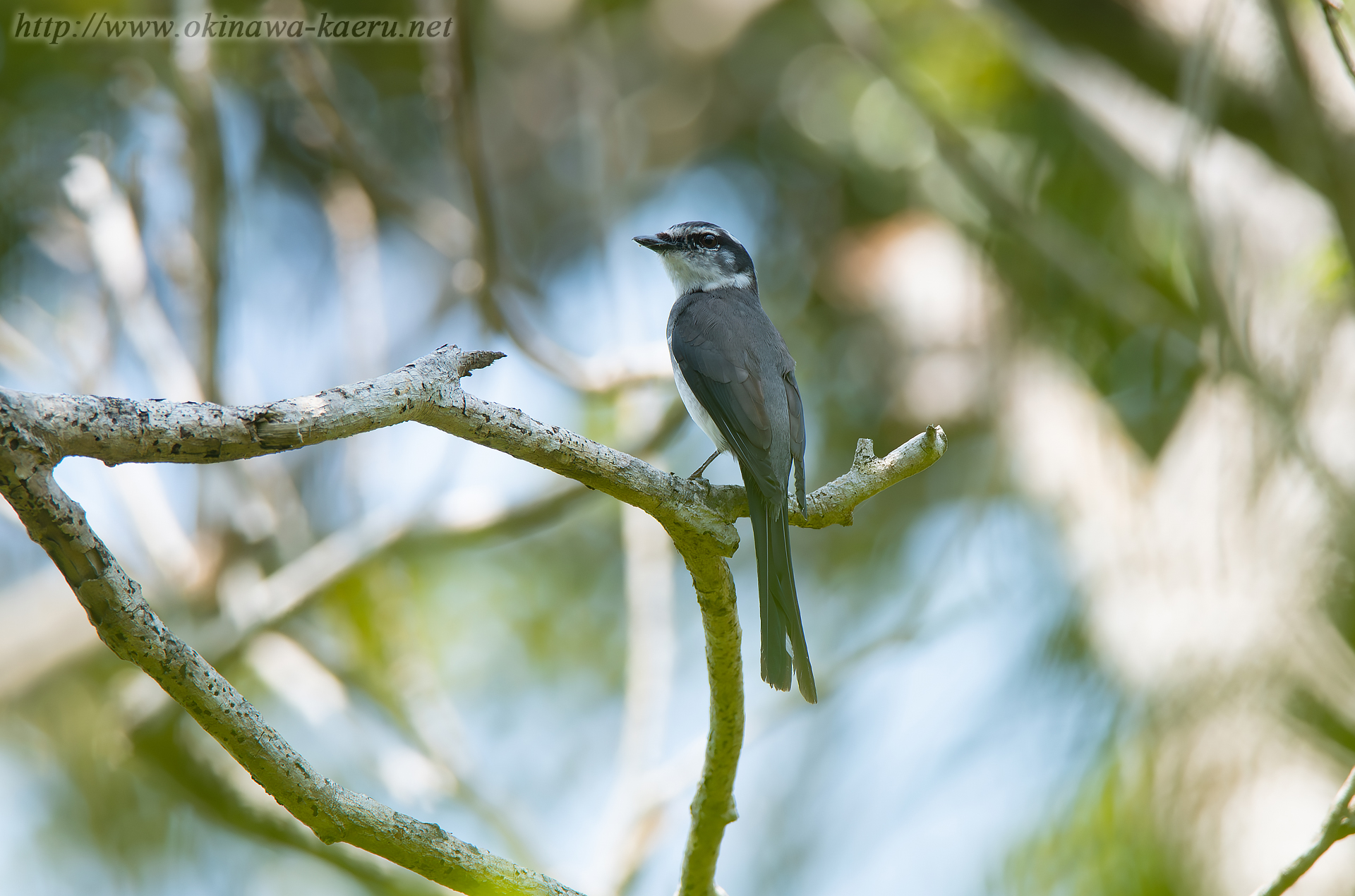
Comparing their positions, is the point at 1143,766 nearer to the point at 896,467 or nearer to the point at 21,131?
the point at 896,467

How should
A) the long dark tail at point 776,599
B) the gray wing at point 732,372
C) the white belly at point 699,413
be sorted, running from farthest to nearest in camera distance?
the white belly at point 699,413
the gray wing at point 732,372
the long dark tail at point 776,599

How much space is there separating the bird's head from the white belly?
1057mm

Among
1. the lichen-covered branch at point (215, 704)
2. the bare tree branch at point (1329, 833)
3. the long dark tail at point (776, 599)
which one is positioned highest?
the long dark tail at point (776, 599)

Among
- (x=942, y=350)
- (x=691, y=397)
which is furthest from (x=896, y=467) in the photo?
(x=942, y=350)

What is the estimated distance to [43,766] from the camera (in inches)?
296

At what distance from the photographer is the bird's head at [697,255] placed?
5.11m

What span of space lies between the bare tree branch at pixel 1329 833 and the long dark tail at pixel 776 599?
1.19 meters

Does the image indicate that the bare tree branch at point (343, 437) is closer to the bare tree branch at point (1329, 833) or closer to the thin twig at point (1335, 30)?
the bare tree branch at point (1329, 833)

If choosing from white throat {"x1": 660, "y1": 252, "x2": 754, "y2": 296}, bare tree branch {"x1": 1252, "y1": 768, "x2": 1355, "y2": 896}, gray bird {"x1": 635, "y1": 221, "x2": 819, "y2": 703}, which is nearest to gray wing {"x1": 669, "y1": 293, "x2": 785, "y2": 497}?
gray bird {"x1": 635, "y1": 221, "x2": 819, "y2": 703}

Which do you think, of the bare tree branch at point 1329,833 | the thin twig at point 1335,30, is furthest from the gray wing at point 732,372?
the thin twig at point 1335,30

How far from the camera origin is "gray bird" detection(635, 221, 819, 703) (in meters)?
3.04

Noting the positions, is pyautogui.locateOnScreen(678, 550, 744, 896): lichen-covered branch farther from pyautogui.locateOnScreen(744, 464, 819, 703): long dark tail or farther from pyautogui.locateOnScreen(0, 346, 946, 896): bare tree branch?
pyautogui.locateOnScreen(744, 464, 819, 703): long dark tail

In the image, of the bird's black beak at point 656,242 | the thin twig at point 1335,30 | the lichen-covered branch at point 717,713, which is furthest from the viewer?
the bird's black beak at point 656,242

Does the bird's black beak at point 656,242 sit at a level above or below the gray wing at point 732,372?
above
